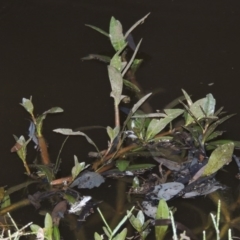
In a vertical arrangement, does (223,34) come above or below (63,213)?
above

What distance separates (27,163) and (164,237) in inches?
10.8

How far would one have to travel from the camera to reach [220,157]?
2.75ft

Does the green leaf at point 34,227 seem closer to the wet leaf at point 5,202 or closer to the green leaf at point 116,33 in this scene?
the wet leaf at point 5,202

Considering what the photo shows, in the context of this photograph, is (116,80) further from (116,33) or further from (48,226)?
(48,226)

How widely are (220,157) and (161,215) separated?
0.15 meters

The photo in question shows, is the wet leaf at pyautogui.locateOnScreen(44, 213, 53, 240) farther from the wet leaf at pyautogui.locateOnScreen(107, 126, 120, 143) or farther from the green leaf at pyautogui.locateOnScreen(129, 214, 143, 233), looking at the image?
the wet leaf at pyautogui.locateOnScreen(107, 126, 120, 143)

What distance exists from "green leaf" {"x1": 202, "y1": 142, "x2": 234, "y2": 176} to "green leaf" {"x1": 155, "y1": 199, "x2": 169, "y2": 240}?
0.43 ft

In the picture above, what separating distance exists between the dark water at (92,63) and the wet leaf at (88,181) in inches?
1.1

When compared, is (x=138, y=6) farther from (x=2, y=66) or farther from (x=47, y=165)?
(x=47, y=165)

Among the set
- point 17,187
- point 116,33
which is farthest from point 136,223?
point 116,33

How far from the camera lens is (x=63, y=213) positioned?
839 mm

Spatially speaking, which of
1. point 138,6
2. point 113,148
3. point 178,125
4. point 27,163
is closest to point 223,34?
point 138,6

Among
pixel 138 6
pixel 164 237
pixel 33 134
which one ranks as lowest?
pixel 164 237

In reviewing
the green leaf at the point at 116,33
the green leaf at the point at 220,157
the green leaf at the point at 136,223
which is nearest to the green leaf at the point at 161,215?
the green leaf at the point at 136,223
